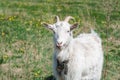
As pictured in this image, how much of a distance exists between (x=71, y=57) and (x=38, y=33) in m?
5.48

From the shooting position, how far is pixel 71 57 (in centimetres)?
887

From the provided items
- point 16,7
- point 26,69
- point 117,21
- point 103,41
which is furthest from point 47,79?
point 16,7

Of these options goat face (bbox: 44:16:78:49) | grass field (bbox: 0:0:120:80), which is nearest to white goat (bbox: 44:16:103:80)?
goat face (bbox: 44:16:78:49)

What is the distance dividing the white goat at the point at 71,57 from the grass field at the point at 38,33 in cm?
32

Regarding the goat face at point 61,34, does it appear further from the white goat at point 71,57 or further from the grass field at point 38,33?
the grass field at point 38,33

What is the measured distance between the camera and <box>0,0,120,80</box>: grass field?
35.6 feet

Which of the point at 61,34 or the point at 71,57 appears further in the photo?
the point at 71,57

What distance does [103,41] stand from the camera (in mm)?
13766

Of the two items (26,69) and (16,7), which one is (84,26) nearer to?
(26,69)

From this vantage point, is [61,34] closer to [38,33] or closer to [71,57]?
[71,57]

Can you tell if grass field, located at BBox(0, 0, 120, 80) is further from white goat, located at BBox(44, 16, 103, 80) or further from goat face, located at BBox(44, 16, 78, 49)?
goat face, located at BBox(44, 16, 78, 49)

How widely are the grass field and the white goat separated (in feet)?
1.04

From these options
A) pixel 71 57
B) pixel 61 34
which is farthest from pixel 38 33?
pixel 61 34

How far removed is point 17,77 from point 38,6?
32.7 ft
